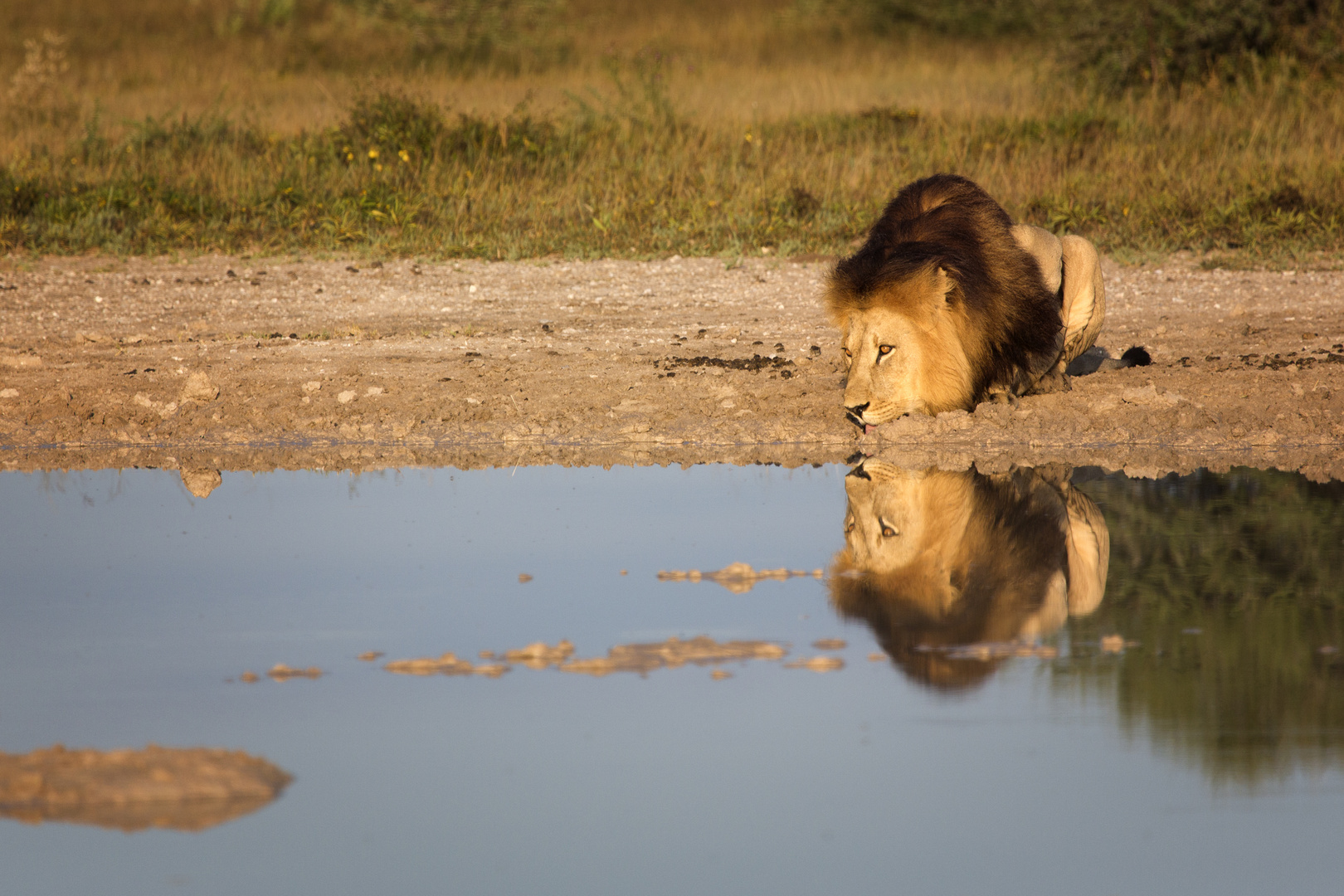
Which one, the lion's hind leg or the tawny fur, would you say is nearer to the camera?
the tawny fur

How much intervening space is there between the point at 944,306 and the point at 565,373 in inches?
101

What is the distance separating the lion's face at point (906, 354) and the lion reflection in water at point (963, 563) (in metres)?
0.29

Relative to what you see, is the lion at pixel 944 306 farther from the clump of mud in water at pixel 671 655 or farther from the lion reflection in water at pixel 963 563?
the clump of mud in water at pixel 671 655

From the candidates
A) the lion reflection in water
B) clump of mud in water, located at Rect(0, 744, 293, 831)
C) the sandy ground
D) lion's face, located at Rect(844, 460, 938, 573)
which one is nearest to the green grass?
the sandy ground

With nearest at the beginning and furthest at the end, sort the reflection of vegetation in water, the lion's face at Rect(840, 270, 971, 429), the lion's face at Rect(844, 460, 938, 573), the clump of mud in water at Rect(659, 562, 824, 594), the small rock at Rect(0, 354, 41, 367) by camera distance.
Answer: the reflection of vegetation in water < the clump of mud in water at Rect(659, 562, 824, 594) < the lion's face at Rect(844, 460, 938, 573) < the lion's face at Rect(840, 270, 971, 429) < the small rock at Rect(0, 354, 41, 367)

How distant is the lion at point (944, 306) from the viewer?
5.89m

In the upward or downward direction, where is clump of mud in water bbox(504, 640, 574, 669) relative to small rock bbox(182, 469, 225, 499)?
downward

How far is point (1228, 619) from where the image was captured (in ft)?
13.8

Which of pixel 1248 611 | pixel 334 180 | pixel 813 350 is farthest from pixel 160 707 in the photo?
pixel 334 180

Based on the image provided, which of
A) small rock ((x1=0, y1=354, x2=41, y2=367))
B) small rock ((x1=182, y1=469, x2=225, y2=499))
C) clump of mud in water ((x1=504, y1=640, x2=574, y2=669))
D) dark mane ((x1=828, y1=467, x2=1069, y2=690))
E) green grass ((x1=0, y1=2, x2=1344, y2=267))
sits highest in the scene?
green grass ((x1=0, y1=2, x2=1344, y2=267))

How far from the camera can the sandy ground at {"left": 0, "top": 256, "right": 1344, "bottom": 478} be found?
667 centimetres

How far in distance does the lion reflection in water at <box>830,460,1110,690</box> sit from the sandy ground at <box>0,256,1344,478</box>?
1.77ft

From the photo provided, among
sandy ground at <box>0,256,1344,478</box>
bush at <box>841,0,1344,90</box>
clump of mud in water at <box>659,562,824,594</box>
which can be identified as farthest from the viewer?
A: bush at <box>841,0,1344,90</box>

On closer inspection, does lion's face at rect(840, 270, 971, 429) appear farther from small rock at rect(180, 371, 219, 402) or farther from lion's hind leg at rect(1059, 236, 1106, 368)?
small rock at rect(180, 371, 219, 402)
